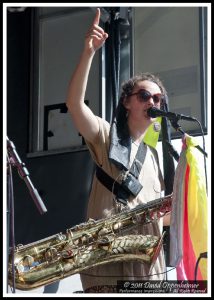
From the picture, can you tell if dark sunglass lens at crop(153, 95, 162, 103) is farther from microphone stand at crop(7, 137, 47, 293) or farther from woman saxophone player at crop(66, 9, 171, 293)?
microphone stand at crop(7, 137, 47, 293)

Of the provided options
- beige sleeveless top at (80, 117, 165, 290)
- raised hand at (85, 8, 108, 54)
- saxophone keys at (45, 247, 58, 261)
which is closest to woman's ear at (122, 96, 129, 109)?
beige sleeveless top at (80, 117, 165, 290)

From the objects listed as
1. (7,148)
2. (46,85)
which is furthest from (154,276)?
(46,85)

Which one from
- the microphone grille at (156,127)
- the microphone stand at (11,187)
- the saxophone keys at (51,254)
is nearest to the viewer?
the microphone stand at (11,187)

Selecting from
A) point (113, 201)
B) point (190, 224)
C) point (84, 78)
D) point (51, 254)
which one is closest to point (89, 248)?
point (51, 254)

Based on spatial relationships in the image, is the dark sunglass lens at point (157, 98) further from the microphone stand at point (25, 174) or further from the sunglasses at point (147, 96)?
the microphone stand at point (25, 174)

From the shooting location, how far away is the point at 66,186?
610 centimetres

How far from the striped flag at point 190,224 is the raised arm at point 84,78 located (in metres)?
0.67

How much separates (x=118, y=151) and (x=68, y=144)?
78.6 inches

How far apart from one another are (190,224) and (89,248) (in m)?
0.88

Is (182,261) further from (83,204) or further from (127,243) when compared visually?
(83,204)

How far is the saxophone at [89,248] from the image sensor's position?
14.7 ft

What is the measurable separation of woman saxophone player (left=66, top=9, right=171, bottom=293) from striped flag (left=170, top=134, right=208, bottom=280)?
31 cm

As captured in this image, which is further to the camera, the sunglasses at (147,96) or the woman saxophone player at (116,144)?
the sunglasses at (147,96)

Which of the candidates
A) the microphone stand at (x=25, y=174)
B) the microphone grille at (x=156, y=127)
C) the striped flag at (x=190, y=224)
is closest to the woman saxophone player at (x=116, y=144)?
the microphone grille at (x=156, y=127)
